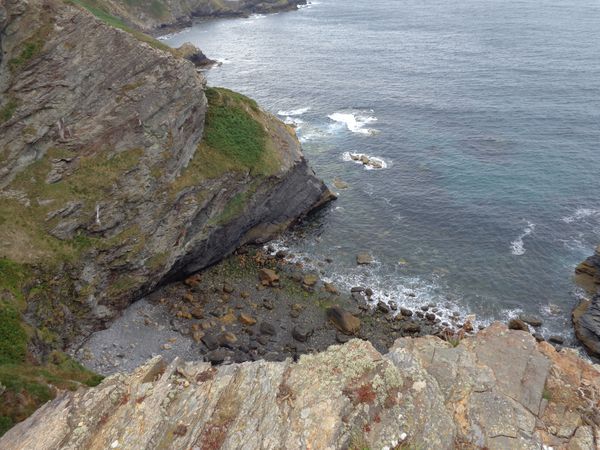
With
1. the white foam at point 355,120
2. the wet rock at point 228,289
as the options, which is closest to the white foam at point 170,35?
the white foam at point 355,120

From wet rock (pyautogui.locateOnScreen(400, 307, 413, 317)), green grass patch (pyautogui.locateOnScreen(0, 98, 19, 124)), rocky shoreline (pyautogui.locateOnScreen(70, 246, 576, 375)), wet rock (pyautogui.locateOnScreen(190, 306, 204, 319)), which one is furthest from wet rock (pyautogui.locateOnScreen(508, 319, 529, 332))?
green grass patch (pyautogui.locateOnScreen(0, 98, 19, 124))

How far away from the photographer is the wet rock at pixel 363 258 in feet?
185

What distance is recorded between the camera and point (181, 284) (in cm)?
5159

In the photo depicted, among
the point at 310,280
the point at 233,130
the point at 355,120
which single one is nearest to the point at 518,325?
the point at 310,280

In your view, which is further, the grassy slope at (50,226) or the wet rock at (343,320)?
the wet rock at (343,320)

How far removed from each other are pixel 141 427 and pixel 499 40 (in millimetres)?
141279

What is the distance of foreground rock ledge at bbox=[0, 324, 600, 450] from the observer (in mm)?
23609

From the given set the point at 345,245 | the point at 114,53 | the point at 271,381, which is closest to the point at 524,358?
the point at 271,381

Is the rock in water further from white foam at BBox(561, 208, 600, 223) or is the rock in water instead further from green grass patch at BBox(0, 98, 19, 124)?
green grass patch at BBox(0, 98, 19, 124)

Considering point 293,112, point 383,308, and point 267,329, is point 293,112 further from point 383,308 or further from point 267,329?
point 267,329

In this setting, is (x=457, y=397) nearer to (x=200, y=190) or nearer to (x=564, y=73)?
(x=200, y=190)

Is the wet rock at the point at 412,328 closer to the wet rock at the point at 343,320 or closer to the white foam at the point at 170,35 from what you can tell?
the wet rock at the point at 343,320

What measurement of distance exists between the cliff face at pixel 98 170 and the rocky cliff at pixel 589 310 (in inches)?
1516

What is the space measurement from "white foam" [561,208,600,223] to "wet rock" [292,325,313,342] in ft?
129
